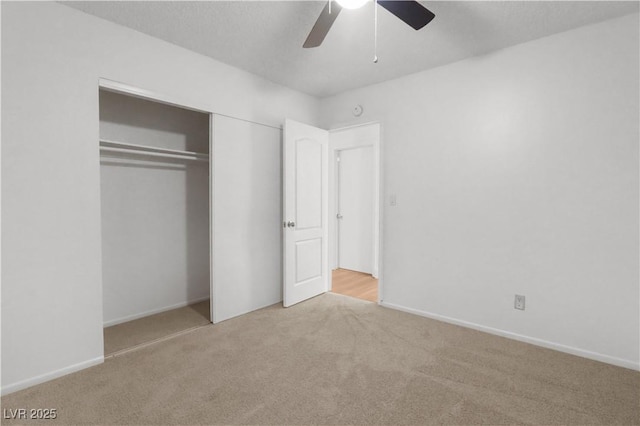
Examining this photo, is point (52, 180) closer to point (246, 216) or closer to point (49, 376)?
point (49, 376)

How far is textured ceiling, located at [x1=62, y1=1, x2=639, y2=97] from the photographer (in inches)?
88.4

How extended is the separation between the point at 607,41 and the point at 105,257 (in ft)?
14.7

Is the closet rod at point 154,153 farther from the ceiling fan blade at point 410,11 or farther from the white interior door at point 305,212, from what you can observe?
the ceiling fan blade at point 410,11

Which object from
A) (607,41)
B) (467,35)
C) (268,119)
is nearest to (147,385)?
(268,119)

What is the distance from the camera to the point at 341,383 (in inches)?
84.9

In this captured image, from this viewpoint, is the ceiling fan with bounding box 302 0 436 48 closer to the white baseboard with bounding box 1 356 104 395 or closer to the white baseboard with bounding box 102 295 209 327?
the white baseboard with bounding box 1 356 104 395

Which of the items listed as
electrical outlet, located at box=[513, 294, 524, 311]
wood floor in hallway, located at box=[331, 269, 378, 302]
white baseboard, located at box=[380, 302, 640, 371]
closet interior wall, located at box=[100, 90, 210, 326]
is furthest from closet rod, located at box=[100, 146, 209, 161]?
electrical outlet, located at box=[513, 294, 524, 311]

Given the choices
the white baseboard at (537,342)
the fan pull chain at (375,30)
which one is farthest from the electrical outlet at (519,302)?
the fan pull chain at (375,30)

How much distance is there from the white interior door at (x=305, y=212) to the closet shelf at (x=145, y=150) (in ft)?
3.24

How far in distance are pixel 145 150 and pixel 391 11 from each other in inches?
104

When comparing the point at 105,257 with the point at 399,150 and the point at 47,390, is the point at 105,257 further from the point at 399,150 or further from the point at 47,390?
the point at 399,150

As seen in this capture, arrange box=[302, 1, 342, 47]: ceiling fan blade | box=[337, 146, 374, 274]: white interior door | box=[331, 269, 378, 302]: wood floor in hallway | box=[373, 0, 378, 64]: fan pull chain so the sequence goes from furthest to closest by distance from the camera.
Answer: box=[337, 146, 374, 274]: white interior door, box=[331, 269, 378, 302]: wood floor in hallway, box=[373, 0, 378, 64]: fan pull chain, box=[302, 1, 342, 47]: ceiling fan blade

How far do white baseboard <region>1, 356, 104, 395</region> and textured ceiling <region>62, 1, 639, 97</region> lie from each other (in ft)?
8.03

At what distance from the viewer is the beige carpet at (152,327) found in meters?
2.79
